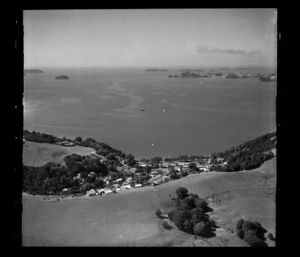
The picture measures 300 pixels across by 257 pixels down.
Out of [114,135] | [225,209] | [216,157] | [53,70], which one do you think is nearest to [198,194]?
[225,209]

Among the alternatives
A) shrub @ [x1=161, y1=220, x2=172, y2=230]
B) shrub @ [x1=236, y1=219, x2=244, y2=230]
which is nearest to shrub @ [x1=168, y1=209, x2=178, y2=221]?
shrub @ [x1=161, y1=220, x2=172, y2=230]

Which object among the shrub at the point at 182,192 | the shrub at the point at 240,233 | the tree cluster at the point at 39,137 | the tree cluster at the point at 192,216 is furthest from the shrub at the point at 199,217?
the tree cluster at the point at 39,137

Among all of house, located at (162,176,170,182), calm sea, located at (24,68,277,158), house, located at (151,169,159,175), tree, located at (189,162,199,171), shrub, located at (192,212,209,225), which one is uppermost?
calm sea, located at (24,68,277,158)

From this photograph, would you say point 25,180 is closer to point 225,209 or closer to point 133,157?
point 133,157

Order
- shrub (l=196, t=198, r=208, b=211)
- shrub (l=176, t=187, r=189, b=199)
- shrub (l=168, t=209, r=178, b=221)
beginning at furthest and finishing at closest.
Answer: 1. shrub (l=176, t=187, r=189, b=199)
2. shrub (l=196, t=198, r=208, b=211)
3. shrub (l=168, t=209, r=178, b=221)

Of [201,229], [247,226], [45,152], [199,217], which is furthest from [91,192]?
[247,226]

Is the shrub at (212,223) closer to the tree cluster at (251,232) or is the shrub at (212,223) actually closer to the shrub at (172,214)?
the tree cluster at (251,232)

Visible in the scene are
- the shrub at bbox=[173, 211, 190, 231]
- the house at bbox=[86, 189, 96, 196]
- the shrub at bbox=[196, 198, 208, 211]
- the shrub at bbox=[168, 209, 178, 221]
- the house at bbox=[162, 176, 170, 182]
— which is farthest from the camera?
the house at bbox=[162, 176, 170, 182]

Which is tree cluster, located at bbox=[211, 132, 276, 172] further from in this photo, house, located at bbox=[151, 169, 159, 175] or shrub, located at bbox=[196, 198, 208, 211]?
house, located at bbox=[151, 169, 159, 175]
